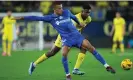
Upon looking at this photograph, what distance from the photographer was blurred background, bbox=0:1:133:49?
97.2 feet

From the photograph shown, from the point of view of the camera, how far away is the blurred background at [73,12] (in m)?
29.6

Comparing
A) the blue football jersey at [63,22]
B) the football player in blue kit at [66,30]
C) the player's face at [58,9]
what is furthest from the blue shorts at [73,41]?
the player's face at [58,9]

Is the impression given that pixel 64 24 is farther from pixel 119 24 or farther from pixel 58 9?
pixel 119 24

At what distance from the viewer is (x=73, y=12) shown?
3119cm

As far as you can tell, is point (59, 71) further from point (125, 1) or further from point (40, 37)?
point (125, 1)

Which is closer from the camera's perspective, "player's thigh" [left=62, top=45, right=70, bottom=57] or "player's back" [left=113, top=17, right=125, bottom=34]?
"player's thigh" [left=62, top=45, right=70, bottom=57]

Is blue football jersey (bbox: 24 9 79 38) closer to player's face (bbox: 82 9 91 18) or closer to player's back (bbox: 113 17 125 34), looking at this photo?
player's face (bbox: 82 9 91 18)

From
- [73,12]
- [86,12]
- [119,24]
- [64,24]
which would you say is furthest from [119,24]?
[64,24]

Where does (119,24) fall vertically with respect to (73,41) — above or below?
above

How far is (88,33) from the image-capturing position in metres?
30.6

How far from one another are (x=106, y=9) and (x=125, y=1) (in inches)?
86.1

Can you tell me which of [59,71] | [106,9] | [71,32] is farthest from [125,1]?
[71,32]

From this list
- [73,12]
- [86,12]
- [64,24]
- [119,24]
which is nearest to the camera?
[64,24]

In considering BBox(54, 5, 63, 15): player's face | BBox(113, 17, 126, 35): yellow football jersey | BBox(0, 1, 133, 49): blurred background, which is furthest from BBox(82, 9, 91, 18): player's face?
BBox(0, 1, 133, 49): blurred background
